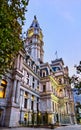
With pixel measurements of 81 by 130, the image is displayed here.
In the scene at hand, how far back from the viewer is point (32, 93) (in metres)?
32.2

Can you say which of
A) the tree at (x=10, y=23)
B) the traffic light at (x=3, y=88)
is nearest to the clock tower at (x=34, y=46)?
the traffic light at (x=3, y=88)

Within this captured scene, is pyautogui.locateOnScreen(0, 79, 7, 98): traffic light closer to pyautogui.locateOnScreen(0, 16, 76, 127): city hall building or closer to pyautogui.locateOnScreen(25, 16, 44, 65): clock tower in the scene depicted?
pyautogui.locateOnScreen(0, 16, 76, 127): city hall building

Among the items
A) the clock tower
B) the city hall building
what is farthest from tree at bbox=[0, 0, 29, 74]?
the clock tower

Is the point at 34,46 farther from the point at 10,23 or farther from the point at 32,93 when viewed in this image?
the point at 10,23

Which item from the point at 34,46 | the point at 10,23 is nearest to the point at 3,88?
the point at 10,23

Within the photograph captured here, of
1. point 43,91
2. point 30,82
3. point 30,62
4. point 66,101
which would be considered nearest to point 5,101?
point 30,82

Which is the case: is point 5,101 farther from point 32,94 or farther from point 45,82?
point 45,82

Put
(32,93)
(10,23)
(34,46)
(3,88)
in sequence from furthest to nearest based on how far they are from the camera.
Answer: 1. (34,46)
2. (32,93)
3. (3,88)
4. (10,23)

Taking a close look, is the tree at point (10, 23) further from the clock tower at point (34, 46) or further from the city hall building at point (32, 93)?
the clock tower at point (34, 46)

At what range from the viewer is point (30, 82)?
1273 inches

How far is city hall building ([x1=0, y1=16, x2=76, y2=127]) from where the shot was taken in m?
20.4

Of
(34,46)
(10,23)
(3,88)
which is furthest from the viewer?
(34,46)

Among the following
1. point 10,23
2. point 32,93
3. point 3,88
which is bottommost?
point 32,93

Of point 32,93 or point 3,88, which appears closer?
point 3,88
